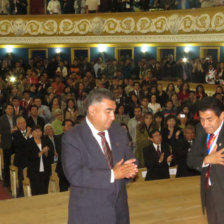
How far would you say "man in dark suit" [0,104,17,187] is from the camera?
7.79 metres

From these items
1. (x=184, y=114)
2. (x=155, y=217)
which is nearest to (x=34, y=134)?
(x=155, y=217)

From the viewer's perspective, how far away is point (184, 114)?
350 inches

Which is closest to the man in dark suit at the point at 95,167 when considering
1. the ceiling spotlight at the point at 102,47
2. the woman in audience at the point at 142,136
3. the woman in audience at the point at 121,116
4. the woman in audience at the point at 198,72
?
the woman in audience at the point at 142,136

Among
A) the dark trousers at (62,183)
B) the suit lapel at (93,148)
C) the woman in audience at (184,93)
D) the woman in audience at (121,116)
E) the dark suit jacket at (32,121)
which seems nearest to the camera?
the suit lapel at (93,148)

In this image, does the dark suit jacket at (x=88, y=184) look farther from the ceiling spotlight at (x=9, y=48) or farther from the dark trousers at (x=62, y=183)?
the ceiling spotlight at (x=9, y=48)

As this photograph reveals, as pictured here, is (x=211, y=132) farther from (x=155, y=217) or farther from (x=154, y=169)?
(x=154, y=169)

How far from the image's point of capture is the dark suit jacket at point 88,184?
9.78 ft

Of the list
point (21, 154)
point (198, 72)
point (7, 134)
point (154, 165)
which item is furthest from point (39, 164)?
point (198, 72)

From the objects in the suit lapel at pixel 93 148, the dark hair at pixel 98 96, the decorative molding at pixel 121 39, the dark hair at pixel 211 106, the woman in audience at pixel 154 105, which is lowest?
the woman in audience at pixel 154 105

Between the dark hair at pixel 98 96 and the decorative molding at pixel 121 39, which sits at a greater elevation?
the decorative molding at pixel 121 39

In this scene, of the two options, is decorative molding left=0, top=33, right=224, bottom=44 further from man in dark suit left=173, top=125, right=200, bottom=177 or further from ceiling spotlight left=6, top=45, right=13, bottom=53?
man in dark suit left=173, top=125, right=200, bottom=177

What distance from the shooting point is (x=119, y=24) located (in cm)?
1673

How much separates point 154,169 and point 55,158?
1.70m

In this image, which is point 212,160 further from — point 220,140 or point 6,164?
point 6,164
